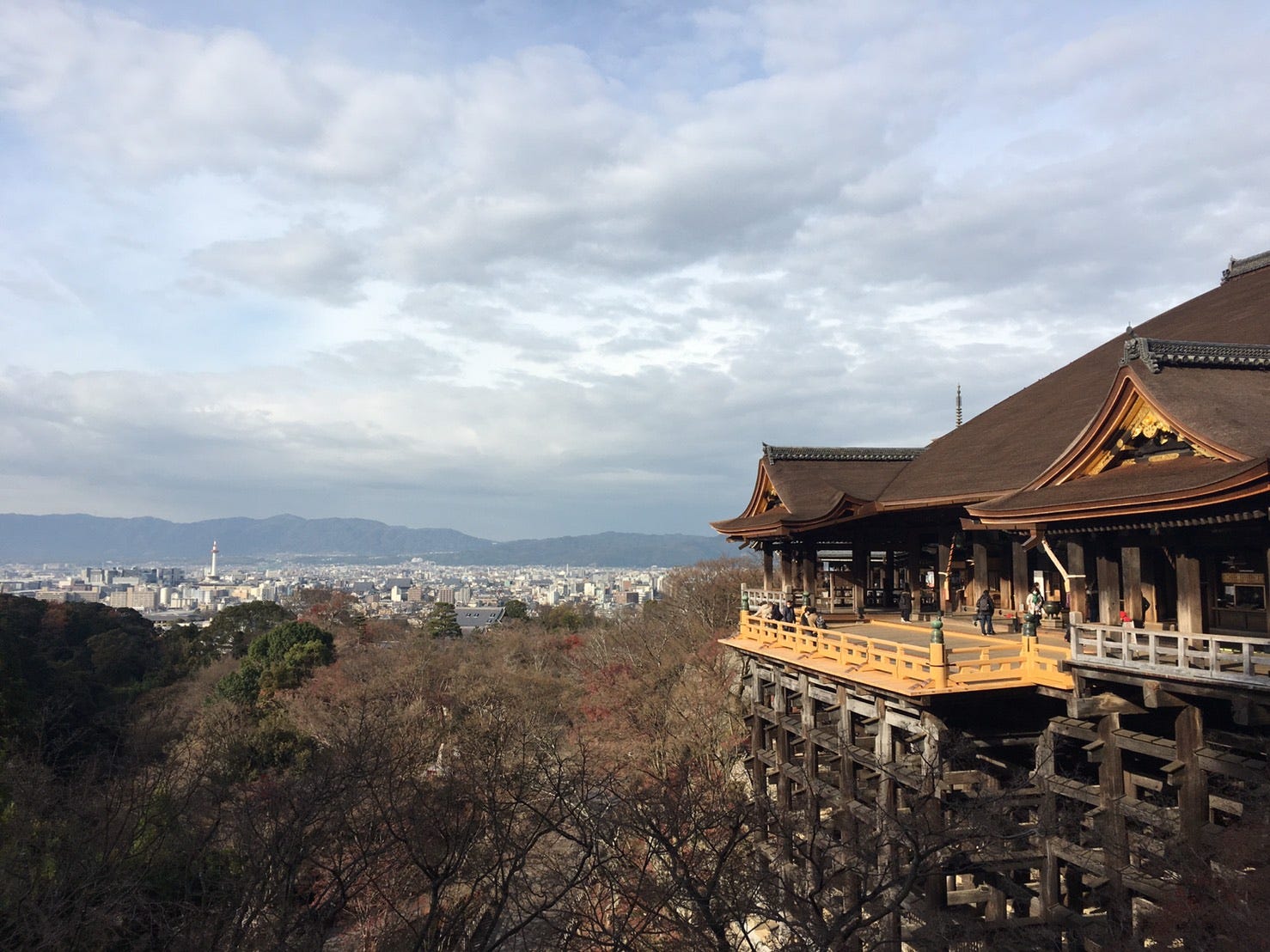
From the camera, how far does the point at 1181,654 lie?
11.0 meters

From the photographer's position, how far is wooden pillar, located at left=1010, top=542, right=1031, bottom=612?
20.4 metres

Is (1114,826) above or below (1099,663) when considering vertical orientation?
below

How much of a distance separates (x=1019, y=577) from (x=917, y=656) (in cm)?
692

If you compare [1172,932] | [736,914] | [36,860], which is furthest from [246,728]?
[1172,932]

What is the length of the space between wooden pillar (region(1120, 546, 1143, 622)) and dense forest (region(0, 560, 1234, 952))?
400 centimetres

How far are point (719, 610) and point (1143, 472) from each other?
30.3 metres

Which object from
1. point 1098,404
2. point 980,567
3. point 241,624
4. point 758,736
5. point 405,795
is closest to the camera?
point 405,795

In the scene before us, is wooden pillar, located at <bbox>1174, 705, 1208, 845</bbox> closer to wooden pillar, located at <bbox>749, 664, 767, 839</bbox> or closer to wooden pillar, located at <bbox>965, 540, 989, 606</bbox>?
wooden pillar, located at <bbox>965, 540, 989, 606</bbox>

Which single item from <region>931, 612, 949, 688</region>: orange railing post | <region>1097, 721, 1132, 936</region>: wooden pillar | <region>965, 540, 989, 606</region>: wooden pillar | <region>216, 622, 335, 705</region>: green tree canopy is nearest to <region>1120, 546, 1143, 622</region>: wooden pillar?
<region>1097, 721, 1132, 936</region>: wooden pillar

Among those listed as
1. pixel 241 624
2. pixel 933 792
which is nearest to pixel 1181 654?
pixel 933 792

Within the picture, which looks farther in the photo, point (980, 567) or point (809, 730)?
point (980, 567)

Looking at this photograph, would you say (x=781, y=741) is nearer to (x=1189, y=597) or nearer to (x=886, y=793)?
(x=886, y=793)

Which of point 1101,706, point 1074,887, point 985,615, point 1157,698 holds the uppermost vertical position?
point 985,615

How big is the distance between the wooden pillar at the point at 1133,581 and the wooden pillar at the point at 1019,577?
6916 mm
